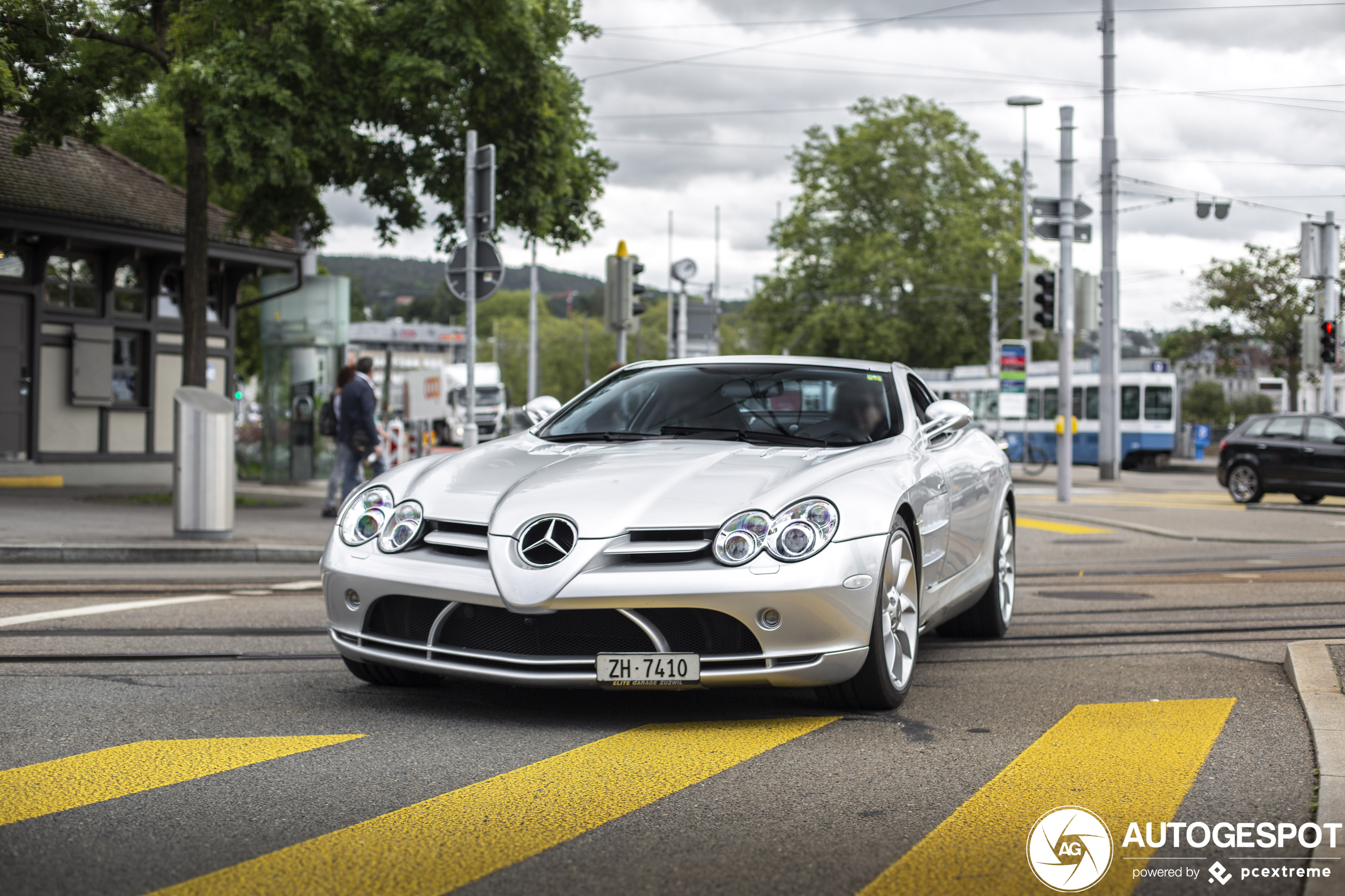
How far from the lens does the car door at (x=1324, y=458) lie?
68.9ft

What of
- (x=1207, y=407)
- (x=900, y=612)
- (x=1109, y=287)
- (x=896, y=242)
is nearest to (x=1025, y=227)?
(x=896, y=242)

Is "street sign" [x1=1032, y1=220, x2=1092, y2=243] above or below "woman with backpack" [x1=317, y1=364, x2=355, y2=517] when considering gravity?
above

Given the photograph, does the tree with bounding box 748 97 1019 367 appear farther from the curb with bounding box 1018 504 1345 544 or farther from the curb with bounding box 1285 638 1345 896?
the curb with bounding box 1285 638 1345 896

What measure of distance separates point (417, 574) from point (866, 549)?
1.54m

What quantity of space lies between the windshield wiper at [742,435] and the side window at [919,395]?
946 mm

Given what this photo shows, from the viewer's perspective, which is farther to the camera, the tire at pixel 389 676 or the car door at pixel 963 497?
the car door at pixel 963 497

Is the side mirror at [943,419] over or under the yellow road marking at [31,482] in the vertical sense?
over

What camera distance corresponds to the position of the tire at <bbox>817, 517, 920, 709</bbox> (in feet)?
16.0

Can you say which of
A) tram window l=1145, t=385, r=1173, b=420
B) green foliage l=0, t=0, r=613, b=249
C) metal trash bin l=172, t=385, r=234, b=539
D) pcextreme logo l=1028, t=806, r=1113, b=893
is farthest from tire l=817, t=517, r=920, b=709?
tram window l=1145, t=385, r=1173, b=420

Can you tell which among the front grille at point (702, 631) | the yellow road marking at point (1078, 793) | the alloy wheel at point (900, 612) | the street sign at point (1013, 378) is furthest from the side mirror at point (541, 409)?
the street sign at point (1013, 378)

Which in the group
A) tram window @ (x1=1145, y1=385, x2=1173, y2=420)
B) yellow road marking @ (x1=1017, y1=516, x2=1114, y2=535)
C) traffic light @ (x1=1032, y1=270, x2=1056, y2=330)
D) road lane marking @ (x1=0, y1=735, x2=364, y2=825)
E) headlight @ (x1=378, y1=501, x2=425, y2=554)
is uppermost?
traffic light @ (x1=1032, y1=270, x2=1056, y2=330)

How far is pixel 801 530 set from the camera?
4.68 meters

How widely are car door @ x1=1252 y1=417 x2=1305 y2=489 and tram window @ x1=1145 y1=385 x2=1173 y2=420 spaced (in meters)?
17.2

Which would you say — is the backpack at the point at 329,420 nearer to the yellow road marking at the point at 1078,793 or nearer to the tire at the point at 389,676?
the tire at the point at 389,676
